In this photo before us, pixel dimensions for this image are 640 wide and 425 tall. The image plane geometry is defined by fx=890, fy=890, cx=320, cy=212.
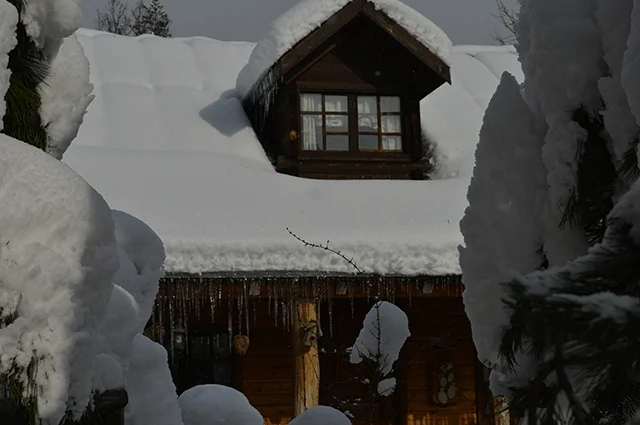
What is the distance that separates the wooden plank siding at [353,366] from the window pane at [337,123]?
2131 mm

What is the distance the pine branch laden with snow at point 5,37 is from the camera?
330 cm

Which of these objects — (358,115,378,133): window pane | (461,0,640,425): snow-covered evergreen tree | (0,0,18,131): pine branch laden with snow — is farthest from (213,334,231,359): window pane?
(461,0,640,425): snow-covered evergreen tree

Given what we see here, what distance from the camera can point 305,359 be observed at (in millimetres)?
9570

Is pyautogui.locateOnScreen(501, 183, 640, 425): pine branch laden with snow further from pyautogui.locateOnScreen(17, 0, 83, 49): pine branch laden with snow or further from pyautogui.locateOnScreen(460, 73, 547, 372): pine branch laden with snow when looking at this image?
pyautogui.locateOnScreen(17, 0, 83, 49): pine branch laden with snow

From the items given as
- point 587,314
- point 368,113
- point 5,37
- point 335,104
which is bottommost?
point 587,314

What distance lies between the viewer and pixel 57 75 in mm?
3908

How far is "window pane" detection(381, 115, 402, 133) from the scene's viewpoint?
37.4ft

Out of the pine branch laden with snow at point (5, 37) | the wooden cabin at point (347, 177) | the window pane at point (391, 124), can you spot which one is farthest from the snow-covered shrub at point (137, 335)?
the window pane at point (391, 124)

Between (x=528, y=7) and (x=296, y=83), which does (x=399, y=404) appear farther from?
(x=528, y=7)

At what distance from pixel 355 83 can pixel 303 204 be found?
2255 millimetres

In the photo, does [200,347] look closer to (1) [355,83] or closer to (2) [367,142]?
(2) [367,142]

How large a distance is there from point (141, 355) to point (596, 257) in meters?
2.34

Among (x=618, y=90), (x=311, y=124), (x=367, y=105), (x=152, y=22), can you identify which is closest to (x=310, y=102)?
(x=311, y=124)

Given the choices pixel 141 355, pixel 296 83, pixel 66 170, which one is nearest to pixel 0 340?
pixel 66 170
